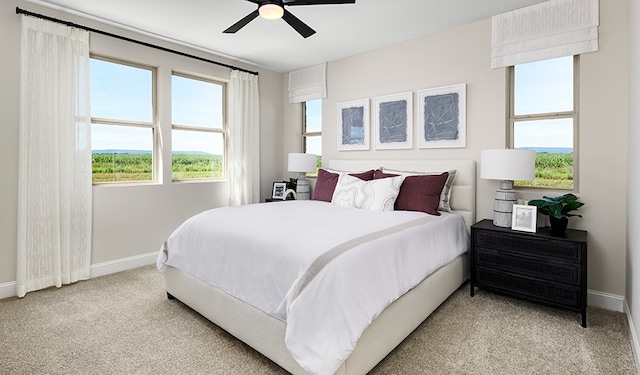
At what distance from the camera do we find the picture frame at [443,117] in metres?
3.45

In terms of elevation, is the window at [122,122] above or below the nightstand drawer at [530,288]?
above

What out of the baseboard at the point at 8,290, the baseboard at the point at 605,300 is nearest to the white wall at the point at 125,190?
the baseboard at the point at 8,290

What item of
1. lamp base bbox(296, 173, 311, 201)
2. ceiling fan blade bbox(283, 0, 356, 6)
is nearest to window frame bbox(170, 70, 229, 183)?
lamp base bbox(296, 173, 311, 201)

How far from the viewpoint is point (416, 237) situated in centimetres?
232

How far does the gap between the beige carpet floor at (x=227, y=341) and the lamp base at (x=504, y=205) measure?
68 centimetres

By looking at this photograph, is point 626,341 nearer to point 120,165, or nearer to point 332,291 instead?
point 332,291

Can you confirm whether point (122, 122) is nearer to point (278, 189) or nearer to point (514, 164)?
point (278, 189)

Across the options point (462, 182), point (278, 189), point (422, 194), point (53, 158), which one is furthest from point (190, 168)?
point (462, 182)

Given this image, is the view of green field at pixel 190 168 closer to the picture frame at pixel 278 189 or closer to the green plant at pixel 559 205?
the green plant at pixel 559 205

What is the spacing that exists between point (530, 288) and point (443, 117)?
6.22ft

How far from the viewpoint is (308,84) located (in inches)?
193

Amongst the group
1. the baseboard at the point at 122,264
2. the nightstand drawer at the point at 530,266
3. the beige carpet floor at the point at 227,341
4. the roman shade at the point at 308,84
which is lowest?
the beige carpet floor at the point at 227,341

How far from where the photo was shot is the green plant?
2586 mm

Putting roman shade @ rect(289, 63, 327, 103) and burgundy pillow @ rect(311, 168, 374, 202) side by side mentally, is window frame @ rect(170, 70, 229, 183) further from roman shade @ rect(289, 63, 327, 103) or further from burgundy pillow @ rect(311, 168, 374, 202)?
burgundy pillow @ rect(311, 168, 374, 202)
